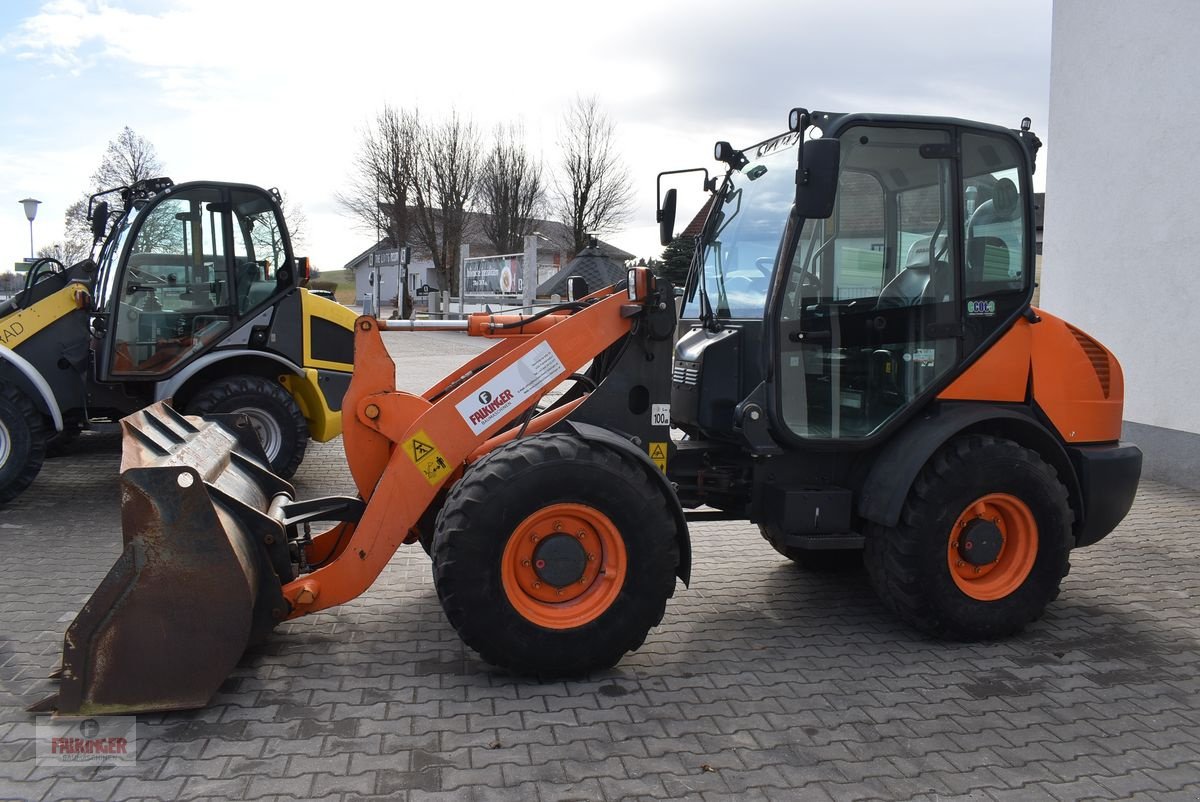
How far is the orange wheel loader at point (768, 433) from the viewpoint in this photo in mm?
3748

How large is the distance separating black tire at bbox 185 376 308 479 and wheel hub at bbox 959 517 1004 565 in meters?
5.44

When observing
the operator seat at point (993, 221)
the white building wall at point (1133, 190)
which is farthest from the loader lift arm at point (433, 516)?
the white building wall at point (1133, 190)

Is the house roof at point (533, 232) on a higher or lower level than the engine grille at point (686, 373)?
higher

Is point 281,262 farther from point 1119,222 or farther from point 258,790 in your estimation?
point 1119,222

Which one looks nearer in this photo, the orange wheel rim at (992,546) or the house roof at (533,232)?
the orange wheel rim at (992,546)

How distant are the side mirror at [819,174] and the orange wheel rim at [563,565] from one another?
1613 mm

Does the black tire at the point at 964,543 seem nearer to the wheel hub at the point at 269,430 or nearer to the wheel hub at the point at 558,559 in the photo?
the wheel hub at the point at 558,559

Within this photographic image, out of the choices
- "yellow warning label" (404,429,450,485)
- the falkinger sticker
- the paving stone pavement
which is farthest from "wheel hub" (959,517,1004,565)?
"yellow warning label" (404,429,450,485)

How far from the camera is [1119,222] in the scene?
837 centimetres

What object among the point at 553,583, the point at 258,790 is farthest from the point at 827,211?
the point at 258,790

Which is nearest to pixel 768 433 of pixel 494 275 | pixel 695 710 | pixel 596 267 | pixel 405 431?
pixel 695 710

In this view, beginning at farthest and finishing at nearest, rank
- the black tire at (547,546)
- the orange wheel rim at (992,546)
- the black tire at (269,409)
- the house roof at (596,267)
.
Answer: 1. the house roof at (596,267)
2. the black tire at (269,409)
3. the orange wheel rim at (992,546)
4. the black tire at (547,546)

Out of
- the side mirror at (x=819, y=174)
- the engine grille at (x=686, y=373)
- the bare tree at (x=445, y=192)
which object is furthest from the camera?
the bare tree at (x=445, y=192)

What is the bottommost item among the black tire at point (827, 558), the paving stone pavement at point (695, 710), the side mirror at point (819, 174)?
the paving stone pavement at point (695, 710)
